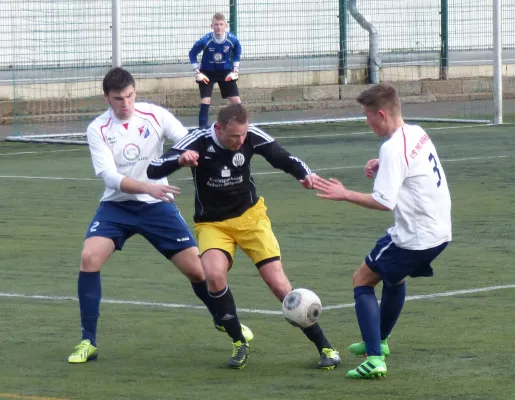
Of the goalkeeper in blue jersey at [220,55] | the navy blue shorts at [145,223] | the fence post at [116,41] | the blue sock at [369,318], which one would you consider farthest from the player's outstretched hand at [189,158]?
the goalkeeper in blue jersey at [220,55]

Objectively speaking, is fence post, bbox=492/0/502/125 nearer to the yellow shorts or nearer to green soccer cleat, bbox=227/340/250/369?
the yellow shorts


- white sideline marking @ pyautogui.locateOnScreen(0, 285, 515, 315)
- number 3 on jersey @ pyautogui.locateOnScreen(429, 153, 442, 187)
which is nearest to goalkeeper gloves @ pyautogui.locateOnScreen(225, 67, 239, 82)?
white sideline marking @ pyautogui.locateOnScreen(0, 285, 515, 315)

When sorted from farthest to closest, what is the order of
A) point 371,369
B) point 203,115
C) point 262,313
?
point 203,115, point 262,313, point 371,369

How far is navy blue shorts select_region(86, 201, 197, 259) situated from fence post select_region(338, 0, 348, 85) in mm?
21038

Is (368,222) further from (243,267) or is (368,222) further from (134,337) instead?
(134,337)

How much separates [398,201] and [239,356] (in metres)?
1.28

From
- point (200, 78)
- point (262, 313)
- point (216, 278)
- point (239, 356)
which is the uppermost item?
point (200, 78)

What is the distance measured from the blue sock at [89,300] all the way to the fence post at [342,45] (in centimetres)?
2133

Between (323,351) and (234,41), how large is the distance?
17052mm

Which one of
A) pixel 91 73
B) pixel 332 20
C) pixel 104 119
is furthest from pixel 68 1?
pixel 104 119

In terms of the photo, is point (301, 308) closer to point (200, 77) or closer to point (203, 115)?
point (203, 115)

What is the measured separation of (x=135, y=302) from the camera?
966 cm

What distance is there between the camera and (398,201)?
23.8 feet

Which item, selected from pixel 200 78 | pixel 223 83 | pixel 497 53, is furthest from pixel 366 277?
pixel 497 53
